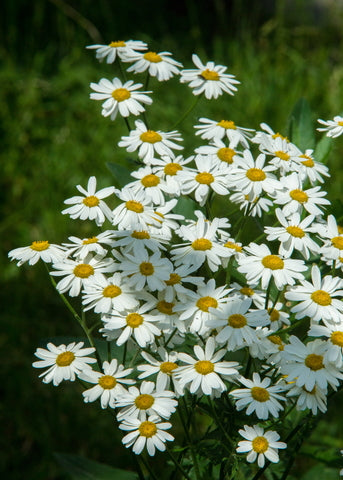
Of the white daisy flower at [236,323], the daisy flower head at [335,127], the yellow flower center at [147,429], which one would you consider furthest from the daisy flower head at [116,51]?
the yellow flower center at [147,429]

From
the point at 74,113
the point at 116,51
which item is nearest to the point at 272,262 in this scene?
the point at 116,51

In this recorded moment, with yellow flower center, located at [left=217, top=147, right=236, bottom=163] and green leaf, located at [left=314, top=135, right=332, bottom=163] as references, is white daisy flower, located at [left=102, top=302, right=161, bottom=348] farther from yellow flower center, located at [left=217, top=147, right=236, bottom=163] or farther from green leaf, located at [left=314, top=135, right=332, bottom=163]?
green leaf, located at [left=314, top=135, right=332, bottom=163]

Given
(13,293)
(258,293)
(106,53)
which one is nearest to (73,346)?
(258,293)

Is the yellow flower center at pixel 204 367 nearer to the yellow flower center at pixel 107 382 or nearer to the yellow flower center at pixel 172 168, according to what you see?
the yellow flower center at pixel 107 382

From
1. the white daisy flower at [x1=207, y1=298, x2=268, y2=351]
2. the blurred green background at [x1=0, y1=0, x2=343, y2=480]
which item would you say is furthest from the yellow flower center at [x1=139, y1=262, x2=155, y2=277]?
the blurred green background at [x1=0, y1=0, x2=343, y2=480]

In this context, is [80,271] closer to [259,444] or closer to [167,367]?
[167,367]
